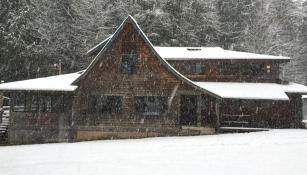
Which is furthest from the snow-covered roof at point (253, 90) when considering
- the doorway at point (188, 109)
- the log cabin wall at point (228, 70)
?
the doorway at point (188, 109)

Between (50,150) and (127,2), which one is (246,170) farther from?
(127,2)

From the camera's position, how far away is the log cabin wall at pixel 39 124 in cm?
2467

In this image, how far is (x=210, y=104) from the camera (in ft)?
96.7

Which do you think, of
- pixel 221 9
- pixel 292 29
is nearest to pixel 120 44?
pixel 221 9

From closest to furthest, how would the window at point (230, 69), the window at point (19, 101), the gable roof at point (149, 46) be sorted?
the gable roof at point (149, 46) → the window at point (19, 101) → the window at point (230, 69)

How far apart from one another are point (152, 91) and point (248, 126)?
899 cm

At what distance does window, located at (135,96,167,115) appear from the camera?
81.5 ft

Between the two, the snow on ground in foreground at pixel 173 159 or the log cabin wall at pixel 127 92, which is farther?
the log cabin wall at pixel 127 92

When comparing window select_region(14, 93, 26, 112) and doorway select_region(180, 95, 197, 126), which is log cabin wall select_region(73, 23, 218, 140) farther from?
doorway select_region(180, 95, 197, 126)

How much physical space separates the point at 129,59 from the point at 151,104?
10.8 feet

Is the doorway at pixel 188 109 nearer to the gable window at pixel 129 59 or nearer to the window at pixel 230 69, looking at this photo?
the window at pixel 230 69

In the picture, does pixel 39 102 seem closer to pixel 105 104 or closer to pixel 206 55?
pixel 105 104

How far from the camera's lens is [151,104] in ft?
81.7

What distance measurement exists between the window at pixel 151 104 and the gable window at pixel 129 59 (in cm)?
192
